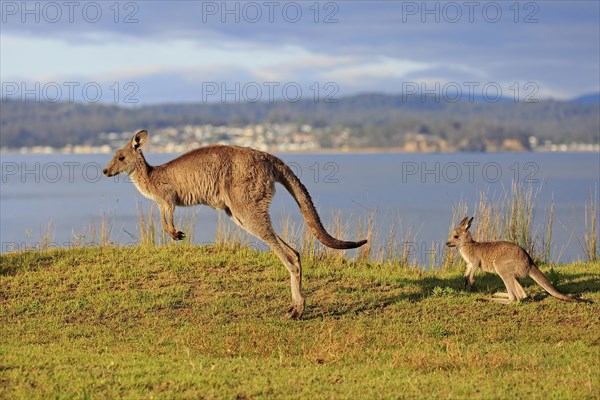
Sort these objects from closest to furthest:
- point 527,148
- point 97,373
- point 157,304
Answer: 1. point 97,373
2. point 157,304
3. point 527,148

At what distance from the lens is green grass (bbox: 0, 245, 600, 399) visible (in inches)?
311

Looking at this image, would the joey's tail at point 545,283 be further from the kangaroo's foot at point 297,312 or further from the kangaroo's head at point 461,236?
the kangaroo's foot at point 297,312

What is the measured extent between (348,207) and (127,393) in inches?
1431

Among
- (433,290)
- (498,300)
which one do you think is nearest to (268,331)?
(433,290)

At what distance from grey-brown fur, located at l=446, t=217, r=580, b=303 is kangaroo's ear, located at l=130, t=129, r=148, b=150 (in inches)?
196

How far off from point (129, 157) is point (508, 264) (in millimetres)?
5601

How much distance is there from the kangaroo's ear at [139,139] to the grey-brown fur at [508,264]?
497cm

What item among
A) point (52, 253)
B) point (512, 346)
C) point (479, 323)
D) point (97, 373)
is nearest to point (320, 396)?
point (97, 373)

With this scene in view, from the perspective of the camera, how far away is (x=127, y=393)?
7598mm

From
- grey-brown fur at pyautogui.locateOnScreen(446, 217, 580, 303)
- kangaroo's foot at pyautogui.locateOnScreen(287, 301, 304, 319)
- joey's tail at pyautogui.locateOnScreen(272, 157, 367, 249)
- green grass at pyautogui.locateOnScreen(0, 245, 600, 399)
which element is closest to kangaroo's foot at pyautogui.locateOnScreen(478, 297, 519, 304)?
grey-brown fur at pyautogui.locateOnScreen(446, 217, 580, 303)

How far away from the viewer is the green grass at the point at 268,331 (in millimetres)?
7910

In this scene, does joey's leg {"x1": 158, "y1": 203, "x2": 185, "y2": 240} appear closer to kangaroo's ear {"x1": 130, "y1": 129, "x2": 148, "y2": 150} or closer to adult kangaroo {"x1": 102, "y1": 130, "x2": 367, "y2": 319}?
adult kangaroo {"x1": 102, "y1": 130, "x2": 367, "y2": 319}

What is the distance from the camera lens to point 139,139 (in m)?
12.0

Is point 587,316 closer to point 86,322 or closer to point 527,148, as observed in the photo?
point 86,322
